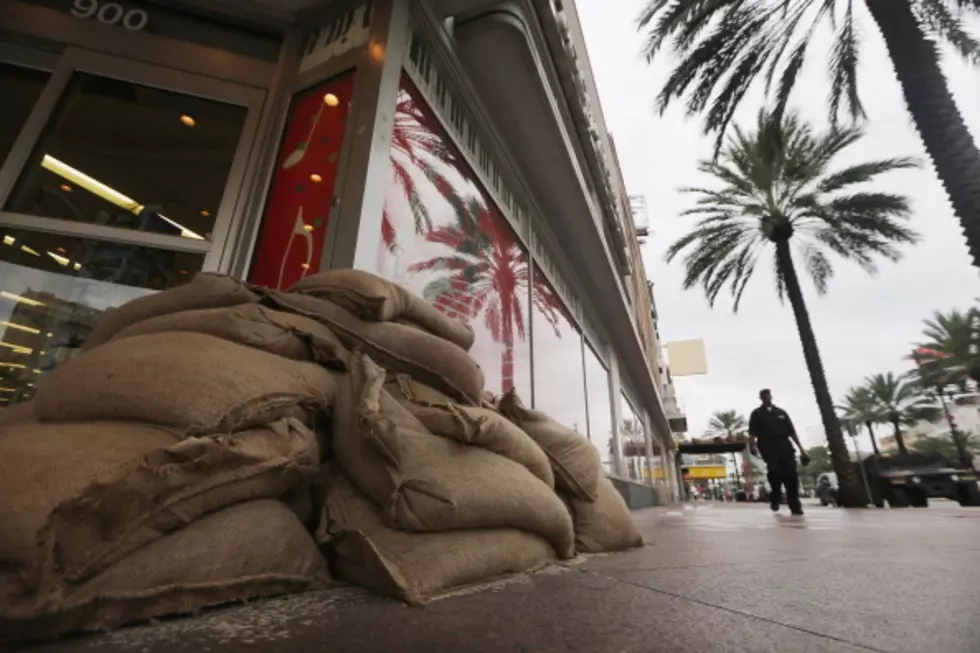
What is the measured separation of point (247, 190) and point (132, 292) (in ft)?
3.32

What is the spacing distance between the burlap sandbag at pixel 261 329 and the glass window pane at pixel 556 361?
421cm

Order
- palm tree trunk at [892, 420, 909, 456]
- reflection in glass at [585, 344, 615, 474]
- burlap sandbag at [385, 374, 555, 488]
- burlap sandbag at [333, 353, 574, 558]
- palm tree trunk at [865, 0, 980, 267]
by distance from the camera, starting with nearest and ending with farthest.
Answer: burlap sandbag at [333, 353, 574, 558], burlap sandbag at [385, 374, 555, 488], palm tree trunk at [865, 0, 980, 267], reflection in glass at [585, 344, 615, 474], palm tree trunk at [892, 420, 909, 456]

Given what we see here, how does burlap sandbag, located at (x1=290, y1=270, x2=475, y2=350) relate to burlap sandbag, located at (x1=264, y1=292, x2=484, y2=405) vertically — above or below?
above

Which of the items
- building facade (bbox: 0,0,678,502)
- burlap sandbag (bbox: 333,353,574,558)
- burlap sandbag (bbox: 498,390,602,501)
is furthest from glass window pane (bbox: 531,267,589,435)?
burlap sandbag (bbox: 333,353,574,558)

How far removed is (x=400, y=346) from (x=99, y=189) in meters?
3.32

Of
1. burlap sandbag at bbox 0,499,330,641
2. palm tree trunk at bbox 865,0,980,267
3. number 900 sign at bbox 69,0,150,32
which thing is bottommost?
burlap sandbag at bbox 0,499,330,641

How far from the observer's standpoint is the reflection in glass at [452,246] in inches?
133

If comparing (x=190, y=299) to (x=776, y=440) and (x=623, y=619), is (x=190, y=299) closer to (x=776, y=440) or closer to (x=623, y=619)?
(x=623, y=619)

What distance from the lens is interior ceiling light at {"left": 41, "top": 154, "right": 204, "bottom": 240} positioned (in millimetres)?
3272

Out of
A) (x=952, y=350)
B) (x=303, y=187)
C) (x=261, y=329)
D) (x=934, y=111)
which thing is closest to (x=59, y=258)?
(x=303, y=187)

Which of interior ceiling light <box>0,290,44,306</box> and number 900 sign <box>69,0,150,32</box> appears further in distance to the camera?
number 900 sign <box>69,0,150,32</box>

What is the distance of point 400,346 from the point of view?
1.58 meters

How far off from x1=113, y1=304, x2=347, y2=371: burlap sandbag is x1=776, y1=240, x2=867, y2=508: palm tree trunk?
12826 millimetres

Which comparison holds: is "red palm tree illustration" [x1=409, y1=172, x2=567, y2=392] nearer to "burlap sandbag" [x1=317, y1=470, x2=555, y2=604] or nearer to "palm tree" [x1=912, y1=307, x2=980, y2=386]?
"burlap sandbag" [x1=317, y1=470, x2=555, y2=604]
